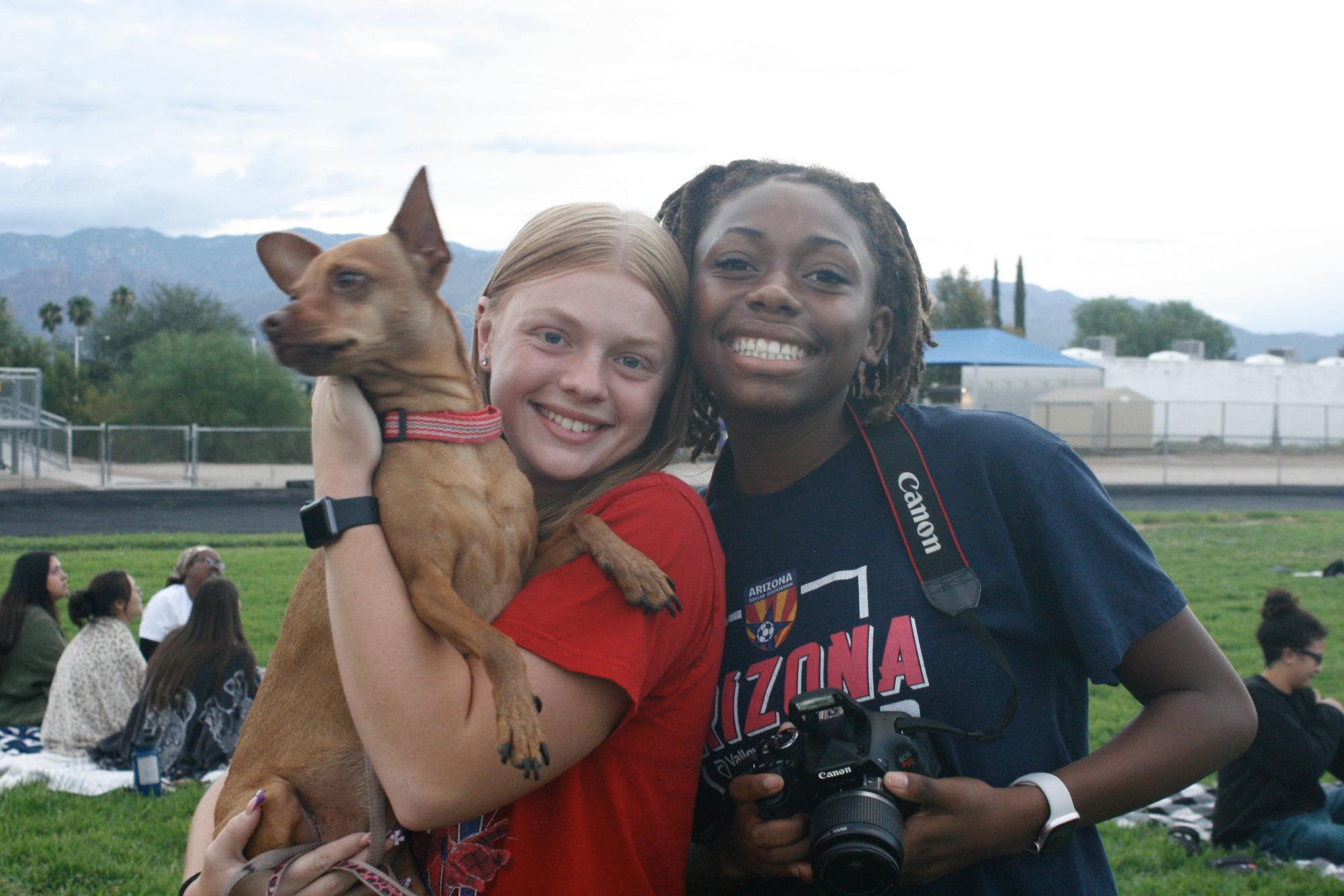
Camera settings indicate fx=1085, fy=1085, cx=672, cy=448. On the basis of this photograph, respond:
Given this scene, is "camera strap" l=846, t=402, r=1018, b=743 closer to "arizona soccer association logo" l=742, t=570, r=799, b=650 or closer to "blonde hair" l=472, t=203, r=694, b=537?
"arizona soccer association logo" l=742, t=570, r=799, b=650

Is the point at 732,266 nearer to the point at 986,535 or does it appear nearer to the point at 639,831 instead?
the point at 986,535

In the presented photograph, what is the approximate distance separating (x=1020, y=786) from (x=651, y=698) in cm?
69

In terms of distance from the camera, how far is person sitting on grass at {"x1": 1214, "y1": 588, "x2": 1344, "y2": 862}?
596 centimetres

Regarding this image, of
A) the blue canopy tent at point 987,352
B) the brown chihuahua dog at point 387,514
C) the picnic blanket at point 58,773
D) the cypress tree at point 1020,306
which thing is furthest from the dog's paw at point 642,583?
the cypress tree at point 1020,306

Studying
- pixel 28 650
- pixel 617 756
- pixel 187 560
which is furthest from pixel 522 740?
pixel 28 650

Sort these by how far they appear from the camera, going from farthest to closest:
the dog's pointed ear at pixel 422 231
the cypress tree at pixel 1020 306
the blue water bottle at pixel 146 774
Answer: the cypress tree at pixel 1020 306, the blue water bottle at pixel 146 774, the dog's pointed ear at pixel 422 231

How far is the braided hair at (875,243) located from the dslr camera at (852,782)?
0.69 meters

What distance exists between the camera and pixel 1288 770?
5977 millimetres

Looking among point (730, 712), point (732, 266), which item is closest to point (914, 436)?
point (732, 266)

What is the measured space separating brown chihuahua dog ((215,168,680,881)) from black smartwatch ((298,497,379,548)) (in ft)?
0.24

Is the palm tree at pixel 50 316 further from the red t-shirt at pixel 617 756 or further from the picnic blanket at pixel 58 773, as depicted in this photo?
the red t-shirt at pixel 617 756

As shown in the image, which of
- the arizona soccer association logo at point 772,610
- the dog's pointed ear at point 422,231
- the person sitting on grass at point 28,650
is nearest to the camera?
the arizona soccer association logo at point 772,610

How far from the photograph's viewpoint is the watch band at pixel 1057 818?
1.96m

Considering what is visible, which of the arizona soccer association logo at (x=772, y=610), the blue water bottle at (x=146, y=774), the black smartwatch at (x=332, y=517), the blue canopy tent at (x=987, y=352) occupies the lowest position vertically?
the blue water bottle at (x=146, y=774)
